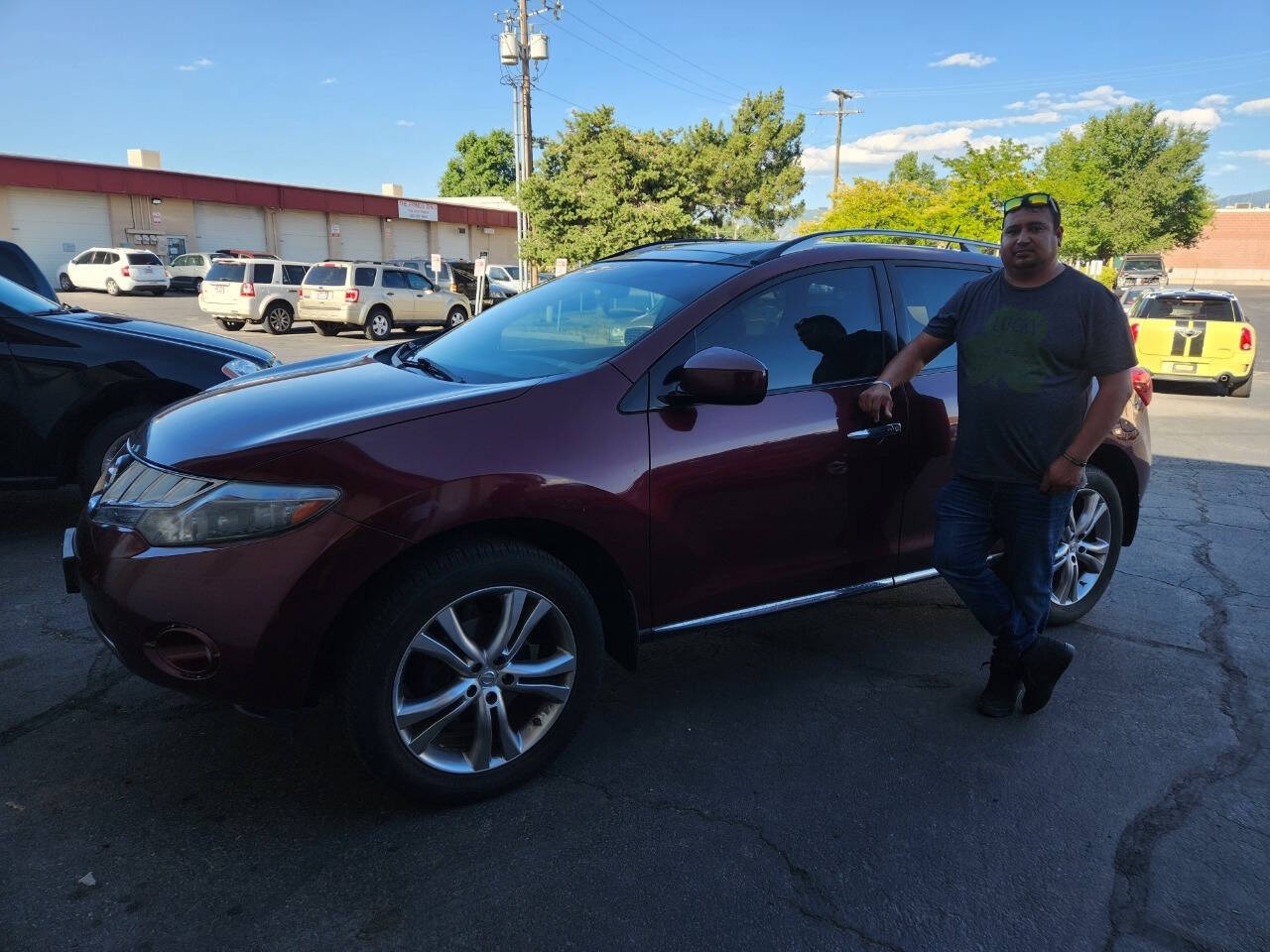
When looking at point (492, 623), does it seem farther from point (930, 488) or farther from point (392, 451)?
point (930, 488)

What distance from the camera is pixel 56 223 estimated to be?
119 feet

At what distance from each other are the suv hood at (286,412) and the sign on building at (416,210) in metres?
47.4

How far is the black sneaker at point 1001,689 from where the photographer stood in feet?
11.0

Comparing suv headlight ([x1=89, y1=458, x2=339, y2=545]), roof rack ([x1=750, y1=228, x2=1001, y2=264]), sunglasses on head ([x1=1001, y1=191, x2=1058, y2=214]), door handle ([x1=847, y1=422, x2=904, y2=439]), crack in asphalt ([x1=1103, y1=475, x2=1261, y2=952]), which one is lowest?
crack in asphalt ([x1=1103, y1=475, x2=1261, y2=952])

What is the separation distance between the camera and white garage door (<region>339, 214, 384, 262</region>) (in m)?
46.8

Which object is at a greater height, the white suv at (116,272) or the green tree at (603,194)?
the green tree at (603,194)

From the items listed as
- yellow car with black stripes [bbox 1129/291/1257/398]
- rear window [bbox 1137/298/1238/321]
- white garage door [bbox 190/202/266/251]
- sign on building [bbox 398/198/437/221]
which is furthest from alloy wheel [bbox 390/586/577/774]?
sign on building [bbox 398/198/437/221]

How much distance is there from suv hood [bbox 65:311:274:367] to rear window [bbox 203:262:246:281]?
52.6 ft

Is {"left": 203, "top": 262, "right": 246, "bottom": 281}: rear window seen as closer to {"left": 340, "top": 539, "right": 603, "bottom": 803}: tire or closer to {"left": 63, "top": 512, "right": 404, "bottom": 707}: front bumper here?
{"left": 63, "top": 512, "right": 404, "bottom": 707}: front bumper

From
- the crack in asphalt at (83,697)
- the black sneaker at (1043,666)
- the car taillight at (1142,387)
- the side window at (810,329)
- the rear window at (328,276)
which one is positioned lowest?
the crack in asphalt at (83,697)

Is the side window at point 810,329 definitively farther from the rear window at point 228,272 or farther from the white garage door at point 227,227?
the white garage door at point 227,227

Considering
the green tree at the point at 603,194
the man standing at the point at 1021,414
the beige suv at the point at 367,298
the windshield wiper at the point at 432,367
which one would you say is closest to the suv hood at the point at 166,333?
the windshield wiper at the point at 432,367

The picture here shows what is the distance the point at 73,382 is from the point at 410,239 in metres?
47.5

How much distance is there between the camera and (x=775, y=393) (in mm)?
3211
